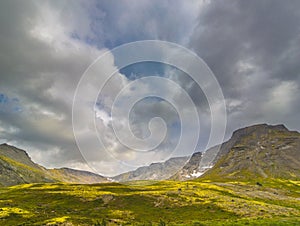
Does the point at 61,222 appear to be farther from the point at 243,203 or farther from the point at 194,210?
the point at 243,203

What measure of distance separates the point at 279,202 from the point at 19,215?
339 ft

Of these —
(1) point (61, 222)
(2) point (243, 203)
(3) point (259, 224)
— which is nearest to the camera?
(3) point (259, 224)

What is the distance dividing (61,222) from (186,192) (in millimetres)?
73973

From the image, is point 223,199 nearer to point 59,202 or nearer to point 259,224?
point 259,224

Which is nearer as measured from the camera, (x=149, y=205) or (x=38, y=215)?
(x=38, y=215)

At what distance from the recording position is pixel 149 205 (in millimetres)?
121062

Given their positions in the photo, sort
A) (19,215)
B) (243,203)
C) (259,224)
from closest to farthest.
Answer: (259,224), (19,215), (243,203)

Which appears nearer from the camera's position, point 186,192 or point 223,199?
point 223,199

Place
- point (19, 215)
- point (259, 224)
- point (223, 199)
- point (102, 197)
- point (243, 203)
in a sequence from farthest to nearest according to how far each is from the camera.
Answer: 1. point (102, 197)
2. point (223, 199)
3. point (243, 203)
4. point (19, 215)
5. point (259, 224)

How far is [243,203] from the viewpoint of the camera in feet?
378

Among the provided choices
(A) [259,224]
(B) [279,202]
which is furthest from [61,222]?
(B) [279,202]

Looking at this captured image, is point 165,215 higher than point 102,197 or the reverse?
the reverse

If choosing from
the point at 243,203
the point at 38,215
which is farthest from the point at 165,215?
the point at 38,215

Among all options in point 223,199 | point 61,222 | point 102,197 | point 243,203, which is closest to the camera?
point 61,222
